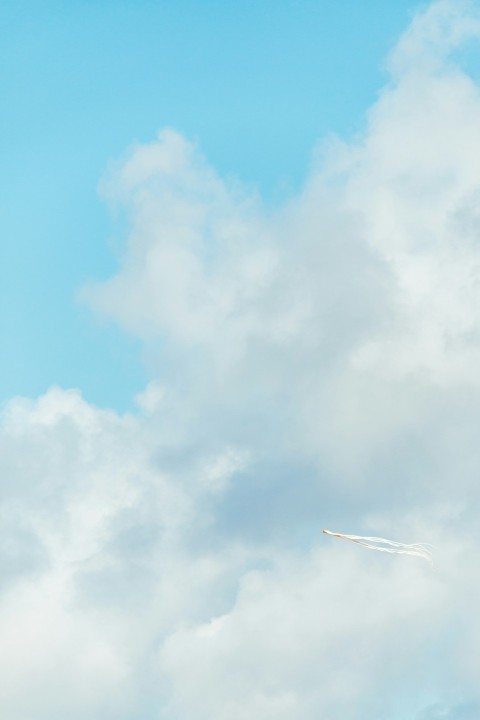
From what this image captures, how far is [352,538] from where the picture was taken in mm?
89250

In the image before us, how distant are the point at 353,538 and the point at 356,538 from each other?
298 cm

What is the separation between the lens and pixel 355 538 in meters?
92.0

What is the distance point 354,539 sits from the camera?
90938 millimetres

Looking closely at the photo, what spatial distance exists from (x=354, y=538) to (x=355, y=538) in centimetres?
156

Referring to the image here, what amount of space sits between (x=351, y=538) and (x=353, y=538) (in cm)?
136

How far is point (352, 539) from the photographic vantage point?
90.6 m

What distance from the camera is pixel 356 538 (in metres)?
92.2

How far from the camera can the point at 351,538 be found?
290 feet

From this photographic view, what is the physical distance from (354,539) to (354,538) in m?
0.44

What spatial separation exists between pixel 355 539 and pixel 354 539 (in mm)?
748

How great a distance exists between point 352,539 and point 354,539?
561 mm

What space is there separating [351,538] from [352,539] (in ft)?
7.99

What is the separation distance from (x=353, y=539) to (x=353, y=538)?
83 centimetres
